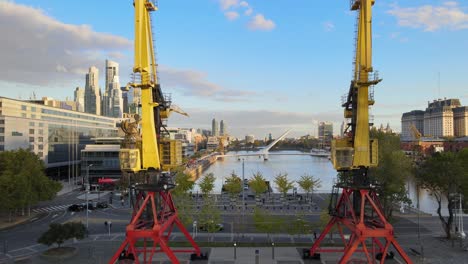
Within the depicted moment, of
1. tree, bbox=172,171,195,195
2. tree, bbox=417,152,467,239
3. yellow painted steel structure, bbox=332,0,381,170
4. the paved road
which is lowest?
the paved road

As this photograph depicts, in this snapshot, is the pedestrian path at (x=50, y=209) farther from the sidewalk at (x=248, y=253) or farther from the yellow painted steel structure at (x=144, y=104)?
the yellow painted steel structure at (x=144, y=104)

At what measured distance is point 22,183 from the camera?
40.0 meters

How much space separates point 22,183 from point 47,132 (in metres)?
42.0

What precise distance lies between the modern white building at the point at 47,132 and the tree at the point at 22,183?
81.0 ft

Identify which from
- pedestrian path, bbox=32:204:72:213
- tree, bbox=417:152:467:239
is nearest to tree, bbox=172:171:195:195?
pedestrian path, bbox=32:204:72:213

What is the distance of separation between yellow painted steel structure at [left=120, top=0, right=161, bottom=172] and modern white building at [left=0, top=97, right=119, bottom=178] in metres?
55.2

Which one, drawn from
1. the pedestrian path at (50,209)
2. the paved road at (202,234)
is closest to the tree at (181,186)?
the paved road at (202,234)

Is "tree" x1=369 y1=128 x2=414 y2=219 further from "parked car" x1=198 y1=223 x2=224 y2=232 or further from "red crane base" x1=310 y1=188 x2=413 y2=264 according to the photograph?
"parked car" x1=198 y1=223 x2=224 y2=232

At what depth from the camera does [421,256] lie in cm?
2741

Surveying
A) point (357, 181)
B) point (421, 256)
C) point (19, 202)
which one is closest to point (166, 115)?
point (357, 181)

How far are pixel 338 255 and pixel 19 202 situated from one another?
33.1 metres

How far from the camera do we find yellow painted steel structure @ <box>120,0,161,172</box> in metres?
22.7

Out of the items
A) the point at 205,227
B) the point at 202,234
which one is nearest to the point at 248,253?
the point at 202,234

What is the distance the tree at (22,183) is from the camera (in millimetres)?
39312
